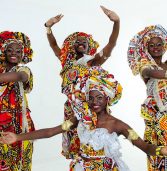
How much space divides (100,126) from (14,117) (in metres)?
0.72

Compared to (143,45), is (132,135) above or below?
below

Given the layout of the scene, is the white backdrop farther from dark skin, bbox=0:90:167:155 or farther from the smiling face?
dark skin, bbox=0:90:167:155

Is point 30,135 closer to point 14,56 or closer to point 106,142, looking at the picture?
point 106,142

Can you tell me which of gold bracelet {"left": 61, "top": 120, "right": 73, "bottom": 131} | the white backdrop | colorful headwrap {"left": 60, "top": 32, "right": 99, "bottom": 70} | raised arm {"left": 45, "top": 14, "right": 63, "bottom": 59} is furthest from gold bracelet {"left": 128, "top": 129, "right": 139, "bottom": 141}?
the white backdrop

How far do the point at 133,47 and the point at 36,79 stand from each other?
2.83 meters

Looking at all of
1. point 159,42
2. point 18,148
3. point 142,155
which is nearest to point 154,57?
point 159,42

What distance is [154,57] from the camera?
4340 mm

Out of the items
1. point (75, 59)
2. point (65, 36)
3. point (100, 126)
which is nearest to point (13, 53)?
point (75, 59)

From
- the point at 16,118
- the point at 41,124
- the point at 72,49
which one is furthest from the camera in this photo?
the point at 41,124

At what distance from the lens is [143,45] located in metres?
4.33

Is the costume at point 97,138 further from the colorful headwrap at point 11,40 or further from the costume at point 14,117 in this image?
the colorful headwrap at point 11,40

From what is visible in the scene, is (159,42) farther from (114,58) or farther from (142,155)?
(114,58)

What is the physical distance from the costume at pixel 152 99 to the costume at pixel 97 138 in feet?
1.50

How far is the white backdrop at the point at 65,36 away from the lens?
6.82 meters
